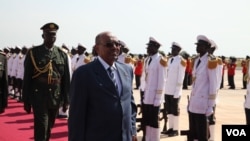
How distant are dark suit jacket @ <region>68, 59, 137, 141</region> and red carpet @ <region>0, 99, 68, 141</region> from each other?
4997 millimetres

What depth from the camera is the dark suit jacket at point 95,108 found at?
3773 millimetres

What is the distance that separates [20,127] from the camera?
10.1 metres

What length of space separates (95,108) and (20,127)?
22.0 feet

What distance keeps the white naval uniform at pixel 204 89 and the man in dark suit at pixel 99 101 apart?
9.81 feet

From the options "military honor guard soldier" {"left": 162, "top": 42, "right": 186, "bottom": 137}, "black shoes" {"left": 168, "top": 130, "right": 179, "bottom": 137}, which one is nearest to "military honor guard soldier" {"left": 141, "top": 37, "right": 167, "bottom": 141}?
"black shoes" {"left": 168, "top": 130, "right": 179, "bottom": 137}

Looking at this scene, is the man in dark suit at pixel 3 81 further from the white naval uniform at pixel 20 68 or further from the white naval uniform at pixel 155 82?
the white naval uniform at pixel 20 68

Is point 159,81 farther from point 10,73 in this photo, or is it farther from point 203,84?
point 10,73

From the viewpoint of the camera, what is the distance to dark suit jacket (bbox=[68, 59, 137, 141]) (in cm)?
377

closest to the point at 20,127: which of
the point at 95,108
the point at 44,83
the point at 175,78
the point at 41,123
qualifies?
the point at 175,78

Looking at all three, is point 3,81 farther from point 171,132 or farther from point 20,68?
point 20,68

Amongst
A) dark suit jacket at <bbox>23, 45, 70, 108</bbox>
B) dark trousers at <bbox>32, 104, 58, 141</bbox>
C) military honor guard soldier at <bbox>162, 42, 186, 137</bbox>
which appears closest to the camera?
dark trousers at <bbox>32, 104, 58, 141</bbox>

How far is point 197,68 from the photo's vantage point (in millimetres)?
6812

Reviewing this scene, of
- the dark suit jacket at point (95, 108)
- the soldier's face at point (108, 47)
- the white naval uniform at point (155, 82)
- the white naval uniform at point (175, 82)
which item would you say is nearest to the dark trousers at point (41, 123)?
the white naval uniform at point (155, 82)

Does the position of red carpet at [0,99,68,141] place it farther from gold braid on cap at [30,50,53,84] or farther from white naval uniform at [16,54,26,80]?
white naval uniform at [16,54,26,80]
